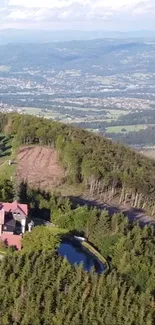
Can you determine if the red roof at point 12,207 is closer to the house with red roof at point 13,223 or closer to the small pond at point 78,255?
the house with red roof at point 13,223

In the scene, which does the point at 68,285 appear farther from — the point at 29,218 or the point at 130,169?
the point at 130,169

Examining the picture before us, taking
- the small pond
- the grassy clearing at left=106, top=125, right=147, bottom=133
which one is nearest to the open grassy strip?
the small pond

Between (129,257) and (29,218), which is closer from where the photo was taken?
(129,257)

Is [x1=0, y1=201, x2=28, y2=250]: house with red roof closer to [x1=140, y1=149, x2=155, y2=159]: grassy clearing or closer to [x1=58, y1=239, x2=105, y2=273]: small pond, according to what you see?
[x1=58, y1=239, x2=105, y2=273]: small pond

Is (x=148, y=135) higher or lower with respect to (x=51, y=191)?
lower

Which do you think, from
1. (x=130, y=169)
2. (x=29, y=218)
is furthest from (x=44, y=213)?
(x=130, y=169)

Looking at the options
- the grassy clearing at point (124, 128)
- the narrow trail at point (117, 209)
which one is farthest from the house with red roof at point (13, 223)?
the grassy clearing at point (124, 128)

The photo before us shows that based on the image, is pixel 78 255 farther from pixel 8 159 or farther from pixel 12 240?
pixel 8 159

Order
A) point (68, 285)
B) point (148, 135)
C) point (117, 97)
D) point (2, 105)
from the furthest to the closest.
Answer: point (117, 97) < point (2, 105) < point (148, 135) < point (68, 285)
